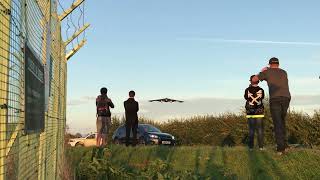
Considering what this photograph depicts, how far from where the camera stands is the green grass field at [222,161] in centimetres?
1179

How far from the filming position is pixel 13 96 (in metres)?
3.16

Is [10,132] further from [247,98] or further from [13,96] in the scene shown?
[247,98]

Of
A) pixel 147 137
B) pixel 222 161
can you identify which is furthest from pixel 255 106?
pixel 147 137

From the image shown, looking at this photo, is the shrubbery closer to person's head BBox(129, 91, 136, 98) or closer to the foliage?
the foliage

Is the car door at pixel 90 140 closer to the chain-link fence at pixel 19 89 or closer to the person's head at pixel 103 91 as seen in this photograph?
the person's head at pixel 103 91

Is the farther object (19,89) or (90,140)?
(90,140)

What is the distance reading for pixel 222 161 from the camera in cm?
1320

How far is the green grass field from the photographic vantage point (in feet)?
38.7

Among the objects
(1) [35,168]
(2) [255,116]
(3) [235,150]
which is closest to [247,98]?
(2) [255,116]

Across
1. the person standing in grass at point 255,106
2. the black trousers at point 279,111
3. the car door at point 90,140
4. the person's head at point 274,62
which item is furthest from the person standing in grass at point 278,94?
the car door at point 90,140

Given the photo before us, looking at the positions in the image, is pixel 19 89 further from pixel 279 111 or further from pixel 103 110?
pixel 103 110

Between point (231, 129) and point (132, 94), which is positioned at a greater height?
point (132, 94)

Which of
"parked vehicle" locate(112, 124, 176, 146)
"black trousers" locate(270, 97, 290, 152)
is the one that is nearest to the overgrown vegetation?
"parked vehicle" locate(112, 124, 176, 146)

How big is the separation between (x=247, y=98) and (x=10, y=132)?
11.4 m
